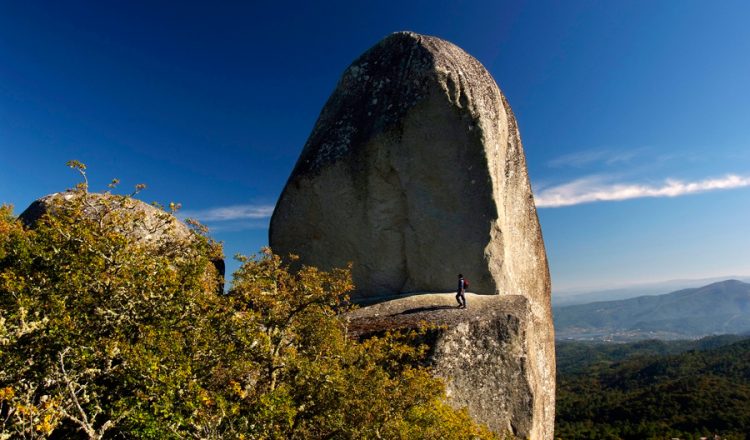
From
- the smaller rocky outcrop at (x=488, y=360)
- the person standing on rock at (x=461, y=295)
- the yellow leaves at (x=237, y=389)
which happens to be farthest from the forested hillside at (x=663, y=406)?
the yellow leaves at (x=237, y=389)

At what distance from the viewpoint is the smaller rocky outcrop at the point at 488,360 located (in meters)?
14.4

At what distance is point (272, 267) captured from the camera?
11016 mm

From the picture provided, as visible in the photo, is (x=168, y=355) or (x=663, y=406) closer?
(x=168, y=355)

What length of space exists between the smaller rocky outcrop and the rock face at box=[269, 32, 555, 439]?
3966 millimetres

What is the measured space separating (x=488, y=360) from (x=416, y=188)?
8.62m

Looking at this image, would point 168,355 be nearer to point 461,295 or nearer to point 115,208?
point 115,208

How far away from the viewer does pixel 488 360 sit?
14.9m

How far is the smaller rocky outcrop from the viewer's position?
47.2ft

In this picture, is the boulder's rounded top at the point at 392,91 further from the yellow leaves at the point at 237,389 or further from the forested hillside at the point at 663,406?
the forested hillside at the point at 663,406

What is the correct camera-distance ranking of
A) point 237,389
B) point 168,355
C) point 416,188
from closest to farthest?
point 168,355 → point 237,389 → point 416,188

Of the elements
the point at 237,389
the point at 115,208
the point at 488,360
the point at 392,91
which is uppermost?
the point at 392,91

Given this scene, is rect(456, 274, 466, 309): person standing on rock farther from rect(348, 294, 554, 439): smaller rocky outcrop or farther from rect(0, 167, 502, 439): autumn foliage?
rect(0, 167, 502, 439): autumn foliage

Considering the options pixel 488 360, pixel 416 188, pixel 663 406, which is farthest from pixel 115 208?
pixel 663 406

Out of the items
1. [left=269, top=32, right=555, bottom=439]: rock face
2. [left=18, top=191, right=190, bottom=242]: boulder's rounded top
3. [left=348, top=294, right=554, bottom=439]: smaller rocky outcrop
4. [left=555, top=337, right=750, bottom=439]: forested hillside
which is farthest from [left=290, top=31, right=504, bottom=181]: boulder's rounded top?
[left=555, top=337, right=750, bottom=439]: forested hillside
